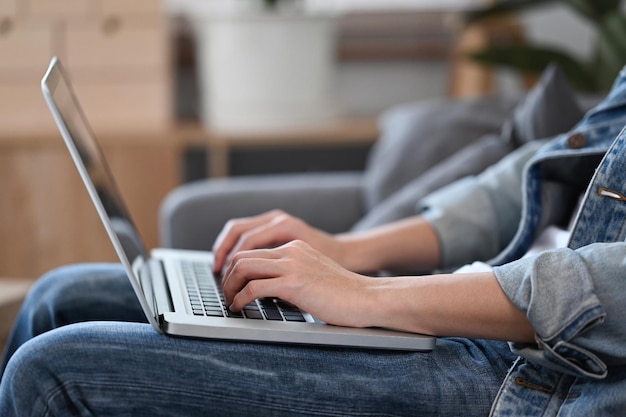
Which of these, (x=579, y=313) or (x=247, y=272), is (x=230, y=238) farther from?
(x=579, y=313)

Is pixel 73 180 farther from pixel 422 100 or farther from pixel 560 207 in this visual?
pixel 560 207

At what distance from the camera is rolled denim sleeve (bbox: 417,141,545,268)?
128 centimetres

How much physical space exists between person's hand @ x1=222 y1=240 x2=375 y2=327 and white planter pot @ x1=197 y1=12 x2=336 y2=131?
1.57 meters

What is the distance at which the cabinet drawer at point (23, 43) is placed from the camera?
2.43 m

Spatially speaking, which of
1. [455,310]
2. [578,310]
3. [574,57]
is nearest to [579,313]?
[578,310]

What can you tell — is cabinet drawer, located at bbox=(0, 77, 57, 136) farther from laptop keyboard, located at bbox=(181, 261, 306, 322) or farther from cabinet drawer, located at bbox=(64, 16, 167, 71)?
laptop keyboard, located at bbox=(181, 261, 306, 322)

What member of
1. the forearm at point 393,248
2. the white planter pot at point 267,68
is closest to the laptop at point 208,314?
the forearm at point 393,248

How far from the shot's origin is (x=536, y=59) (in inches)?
84.7

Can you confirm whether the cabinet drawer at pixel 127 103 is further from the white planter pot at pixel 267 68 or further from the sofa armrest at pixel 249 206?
the sofa armrest at pixel 249 206

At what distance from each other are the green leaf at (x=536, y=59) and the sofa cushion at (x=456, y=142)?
0.31 m

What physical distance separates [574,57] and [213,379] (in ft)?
5.38

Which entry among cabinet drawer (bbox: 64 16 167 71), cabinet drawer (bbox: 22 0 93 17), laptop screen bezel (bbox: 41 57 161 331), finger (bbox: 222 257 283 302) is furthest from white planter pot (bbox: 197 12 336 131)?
finger (bbox: 222 257 283 302)

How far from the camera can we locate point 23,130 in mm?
2379

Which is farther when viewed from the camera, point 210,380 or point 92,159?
point 92,159
